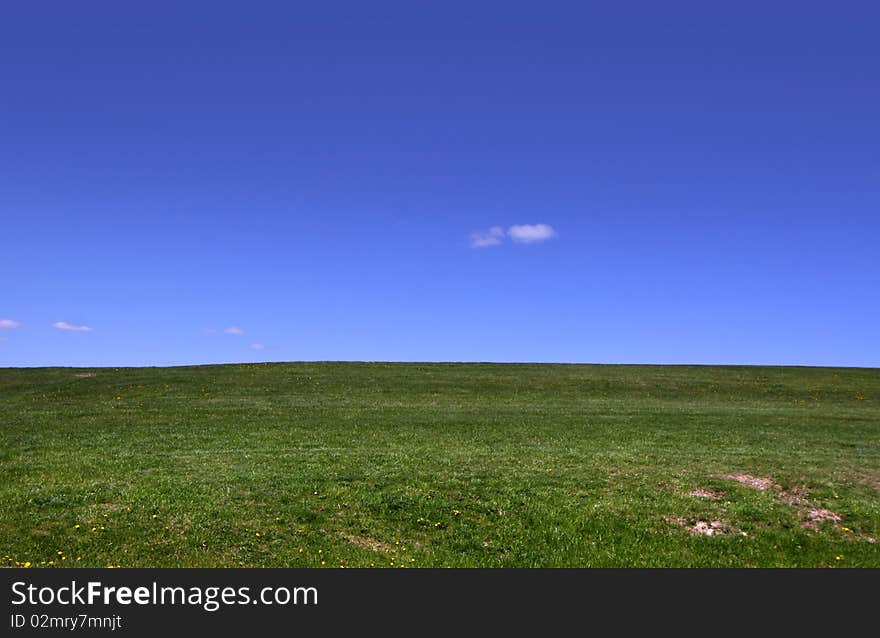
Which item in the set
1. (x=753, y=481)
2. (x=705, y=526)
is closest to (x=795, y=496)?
(x=753, y=481)

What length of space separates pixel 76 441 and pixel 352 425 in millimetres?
12632

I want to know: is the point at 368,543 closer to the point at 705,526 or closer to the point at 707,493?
the point at 705,526

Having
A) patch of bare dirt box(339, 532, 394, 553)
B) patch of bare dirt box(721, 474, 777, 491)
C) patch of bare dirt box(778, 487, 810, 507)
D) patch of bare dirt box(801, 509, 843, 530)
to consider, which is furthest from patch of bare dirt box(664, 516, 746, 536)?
patch of bare dirt box(339, 532, 394, 553)

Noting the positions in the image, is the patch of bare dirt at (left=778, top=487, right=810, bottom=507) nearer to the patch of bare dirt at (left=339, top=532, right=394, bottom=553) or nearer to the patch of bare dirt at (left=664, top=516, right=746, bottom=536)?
the patch of bare dirt at (left=664, top=516, right=746, bottom=536)

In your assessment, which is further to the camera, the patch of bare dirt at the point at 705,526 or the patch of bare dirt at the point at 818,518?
the patch of bare dirt at the point at 818,518

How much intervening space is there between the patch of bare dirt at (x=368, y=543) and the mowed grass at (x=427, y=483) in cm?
6

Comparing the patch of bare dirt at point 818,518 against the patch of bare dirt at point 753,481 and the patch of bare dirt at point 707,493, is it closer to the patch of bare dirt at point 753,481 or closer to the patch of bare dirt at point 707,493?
the patch of bare dirt at point 753,481

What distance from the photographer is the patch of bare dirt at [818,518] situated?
17.2m

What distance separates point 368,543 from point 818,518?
44.2ft

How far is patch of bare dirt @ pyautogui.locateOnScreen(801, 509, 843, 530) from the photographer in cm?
1718

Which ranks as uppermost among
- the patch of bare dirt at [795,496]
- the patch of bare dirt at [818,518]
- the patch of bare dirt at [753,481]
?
the patch of bare dirt at [753,481]

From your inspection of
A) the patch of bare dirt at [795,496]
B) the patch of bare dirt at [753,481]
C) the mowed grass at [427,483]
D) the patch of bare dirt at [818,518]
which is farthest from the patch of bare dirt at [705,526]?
the patch of bare dirt at [753,481]

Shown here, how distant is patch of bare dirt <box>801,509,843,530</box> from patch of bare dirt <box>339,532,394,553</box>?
12.2m
